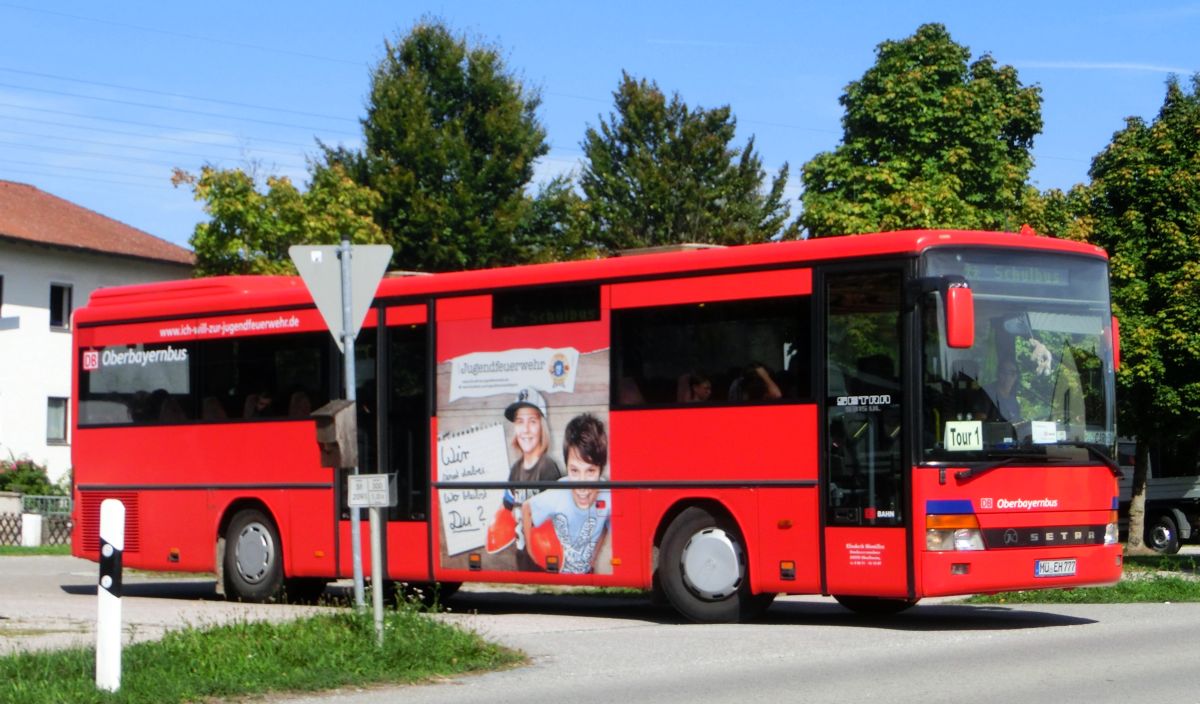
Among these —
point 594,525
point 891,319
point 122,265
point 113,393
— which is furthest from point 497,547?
point 122,265

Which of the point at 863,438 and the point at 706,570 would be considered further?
the point at 706,570

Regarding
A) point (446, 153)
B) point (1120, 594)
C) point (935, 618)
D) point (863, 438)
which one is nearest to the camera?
point (863, 438)

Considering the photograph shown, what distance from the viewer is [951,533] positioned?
47.3 ft

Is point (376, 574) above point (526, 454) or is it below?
below

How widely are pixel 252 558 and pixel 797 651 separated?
7.98 meters

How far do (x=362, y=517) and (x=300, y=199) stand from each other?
83.5 feet

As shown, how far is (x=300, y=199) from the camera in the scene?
42844mm

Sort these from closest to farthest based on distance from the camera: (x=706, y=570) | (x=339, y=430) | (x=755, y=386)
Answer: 1. (x=339, y=430)
2. (x=755, y=386)
3. (x=706, y=570)

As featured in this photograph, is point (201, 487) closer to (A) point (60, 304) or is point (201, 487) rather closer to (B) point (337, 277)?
(B) point (337, 277)

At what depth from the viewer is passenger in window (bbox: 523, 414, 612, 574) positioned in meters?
16.5

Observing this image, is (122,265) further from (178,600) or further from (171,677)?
(171,677)

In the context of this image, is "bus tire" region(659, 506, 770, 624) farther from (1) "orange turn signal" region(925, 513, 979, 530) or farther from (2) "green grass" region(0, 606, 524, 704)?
(2) "green grass" region(0, 606, 524, 704)

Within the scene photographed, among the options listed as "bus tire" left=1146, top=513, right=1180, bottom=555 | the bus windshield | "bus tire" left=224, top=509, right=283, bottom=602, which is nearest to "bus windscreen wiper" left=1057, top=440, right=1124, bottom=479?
the bus windshield

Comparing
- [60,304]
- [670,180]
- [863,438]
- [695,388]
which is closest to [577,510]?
[695,388]
